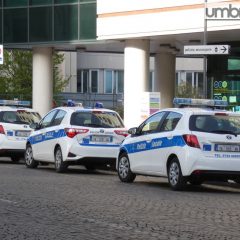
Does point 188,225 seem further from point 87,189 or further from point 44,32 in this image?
point 44,32

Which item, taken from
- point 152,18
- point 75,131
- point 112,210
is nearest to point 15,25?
point 152,18

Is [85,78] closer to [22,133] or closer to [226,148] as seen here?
[22,133]

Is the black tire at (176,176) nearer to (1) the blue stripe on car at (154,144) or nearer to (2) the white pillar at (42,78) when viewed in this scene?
(1) the blue stripe on car at (154,144)

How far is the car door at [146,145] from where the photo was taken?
16297 mm

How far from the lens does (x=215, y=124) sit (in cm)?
1541

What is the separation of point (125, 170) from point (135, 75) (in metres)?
13.3

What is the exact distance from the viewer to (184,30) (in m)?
27.4

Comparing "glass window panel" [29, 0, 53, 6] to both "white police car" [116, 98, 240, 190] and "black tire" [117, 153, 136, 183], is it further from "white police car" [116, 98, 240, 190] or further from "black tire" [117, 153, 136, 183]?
"white police car" [116, 98, 240, 190]

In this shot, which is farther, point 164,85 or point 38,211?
point 164,85

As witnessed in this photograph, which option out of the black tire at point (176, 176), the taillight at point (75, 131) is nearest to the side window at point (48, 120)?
the taillight at point (75, 131)

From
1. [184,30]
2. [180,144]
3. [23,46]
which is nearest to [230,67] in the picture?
[184,30]

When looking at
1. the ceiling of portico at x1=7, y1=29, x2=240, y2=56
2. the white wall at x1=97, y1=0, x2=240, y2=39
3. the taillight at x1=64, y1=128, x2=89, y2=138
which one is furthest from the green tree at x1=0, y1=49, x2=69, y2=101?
the taillight at x1=64, y1=128, x2=89, y2=138

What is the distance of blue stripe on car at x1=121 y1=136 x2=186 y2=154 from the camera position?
15.2 metres

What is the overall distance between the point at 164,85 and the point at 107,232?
26650 millimetres
